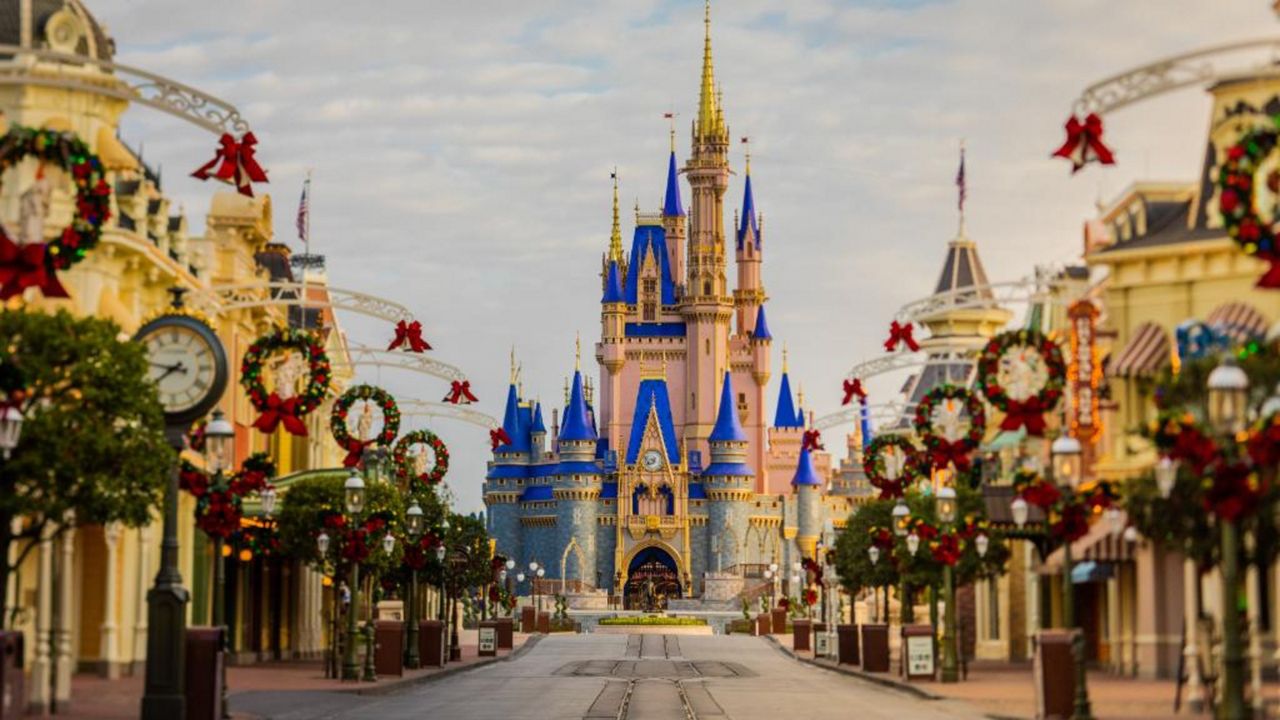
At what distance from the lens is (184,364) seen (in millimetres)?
29734

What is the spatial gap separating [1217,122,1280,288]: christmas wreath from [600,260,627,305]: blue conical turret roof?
163 meters

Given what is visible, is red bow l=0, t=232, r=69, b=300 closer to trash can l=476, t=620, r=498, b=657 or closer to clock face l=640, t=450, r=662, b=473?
trash can l=476, t=620, r=498, b=657

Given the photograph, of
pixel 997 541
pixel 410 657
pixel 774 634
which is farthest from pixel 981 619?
pixel 774 634

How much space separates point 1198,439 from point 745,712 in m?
14.7

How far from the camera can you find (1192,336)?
37375 millimetres

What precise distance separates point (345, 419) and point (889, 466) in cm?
1450

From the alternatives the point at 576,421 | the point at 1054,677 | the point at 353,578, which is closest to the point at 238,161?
the point at 1054,677

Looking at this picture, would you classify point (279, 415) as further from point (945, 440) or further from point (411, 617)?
point (411, 617)

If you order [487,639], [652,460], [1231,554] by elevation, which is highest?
[652,460]

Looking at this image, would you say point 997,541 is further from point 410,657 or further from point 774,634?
point 774,634

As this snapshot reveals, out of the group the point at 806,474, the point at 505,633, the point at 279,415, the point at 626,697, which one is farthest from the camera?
the point at 806,474

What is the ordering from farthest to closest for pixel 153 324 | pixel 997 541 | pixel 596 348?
pixel 596 348 < pixel 997 541 < pixel 153 324

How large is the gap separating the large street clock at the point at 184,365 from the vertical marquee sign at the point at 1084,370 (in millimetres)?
21804

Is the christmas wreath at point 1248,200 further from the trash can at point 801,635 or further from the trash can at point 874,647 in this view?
the trash can at point 801,635
